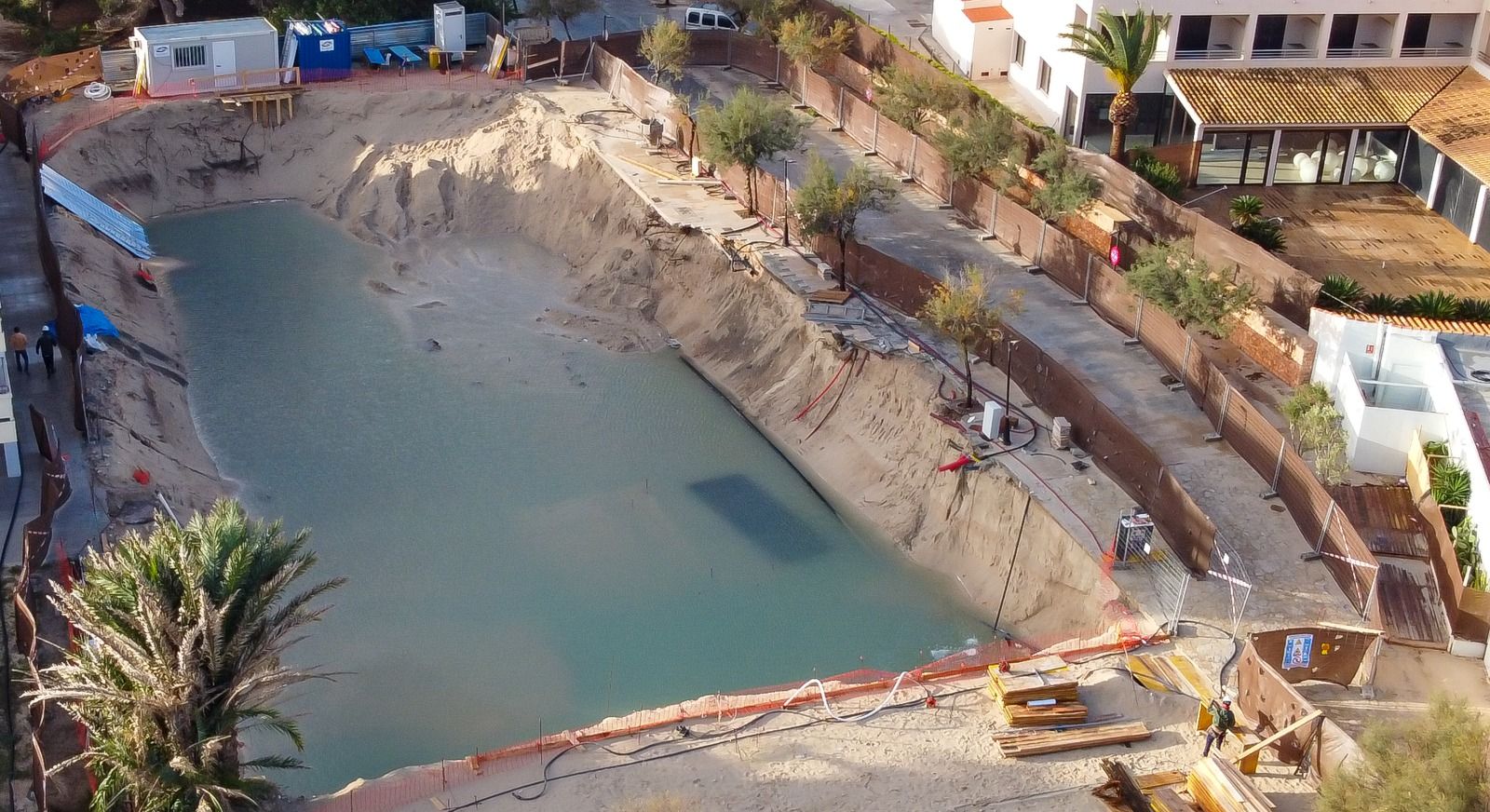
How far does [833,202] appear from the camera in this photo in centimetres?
4519

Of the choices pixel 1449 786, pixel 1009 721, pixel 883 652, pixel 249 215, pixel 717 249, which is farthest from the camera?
pixel 249 215

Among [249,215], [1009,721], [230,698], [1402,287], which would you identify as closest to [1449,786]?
[1009,721]

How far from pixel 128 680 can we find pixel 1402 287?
3491 cm

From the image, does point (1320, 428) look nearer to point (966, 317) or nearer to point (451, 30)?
point (966, 317)

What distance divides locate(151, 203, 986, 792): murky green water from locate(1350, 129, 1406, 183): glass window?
22679 mm

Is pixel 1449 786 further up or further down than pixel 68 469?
further up

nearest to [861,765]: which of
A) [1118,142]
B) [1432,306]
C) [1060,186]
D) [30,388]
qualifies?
[1432,306]

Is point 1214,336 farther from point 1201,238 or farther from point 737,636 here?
point 737,636

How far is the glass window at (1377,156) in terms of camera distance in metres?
50.8

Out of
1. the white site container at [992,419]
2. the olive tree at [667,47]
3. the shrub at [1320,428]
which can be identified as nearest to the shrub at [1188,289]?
the shrub at [1320,428]

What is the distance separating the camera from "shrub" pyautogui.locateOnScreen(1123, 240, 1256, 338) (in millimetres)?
39969

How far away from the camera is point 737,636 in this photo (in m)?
34.8

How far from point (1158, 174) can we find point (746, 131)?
12.8 meters

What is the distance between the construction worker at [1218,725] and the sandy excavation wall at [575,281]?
17.1ft
